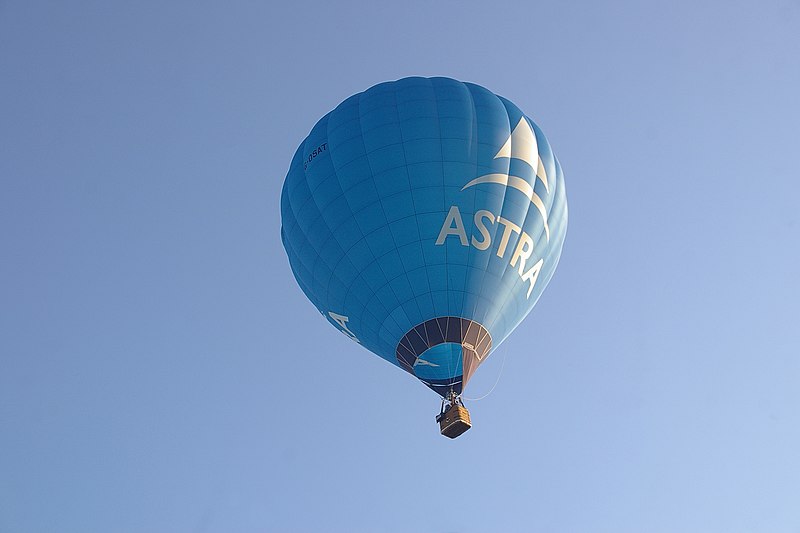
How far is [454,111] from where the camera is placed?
69.5 feet

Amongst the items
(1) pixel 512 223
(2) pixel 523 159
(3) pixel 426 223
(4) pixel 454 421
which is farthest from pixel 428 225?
(4) pixel 454 421

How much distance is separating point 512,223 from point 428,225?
6.40 feet

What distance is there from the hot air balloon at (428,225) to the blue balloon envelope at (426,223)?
3 cm

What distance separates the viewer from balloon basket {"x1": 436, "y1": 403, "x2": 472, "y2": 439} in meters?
18.8

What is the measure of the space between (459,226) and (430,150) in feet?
6.50

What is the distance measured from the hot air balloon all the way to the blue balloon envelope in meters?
0.03

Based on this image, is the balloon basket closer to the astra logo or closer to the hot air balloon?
the hot air balloon

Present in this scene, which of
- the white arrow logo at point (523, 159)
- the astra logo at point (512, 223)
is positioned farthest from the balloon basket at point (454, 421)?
the white arrow logo at point (523, 159)

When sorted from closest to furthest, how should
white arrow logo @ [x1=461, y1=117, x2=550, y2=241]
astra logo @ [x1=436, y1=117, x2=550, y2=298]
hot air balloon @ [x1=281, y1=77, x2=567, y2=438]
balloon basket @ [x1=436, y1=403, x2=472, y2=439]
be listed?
balloon basket @ [x1=436, y1=403, x2=472, y2=439], hot air balloon @ [x1=281, y1=77, x2=567, y2=438], astra logo @ [x1=436, y1=117, x2=550, y2=298], white arrow logo @ [x1=461, y1=117, x2=550, y2=241]

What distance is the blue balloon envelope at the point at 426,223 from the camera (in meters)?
19.6

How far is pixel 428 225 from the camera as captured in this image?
1970 cm

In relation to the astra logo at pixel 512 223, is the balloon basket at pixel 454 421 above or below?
below

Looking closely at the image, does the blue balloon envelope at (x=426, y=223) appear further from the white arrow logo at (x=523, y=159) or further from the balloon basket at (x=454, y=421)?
the balloon basket at (x=454, y=421)

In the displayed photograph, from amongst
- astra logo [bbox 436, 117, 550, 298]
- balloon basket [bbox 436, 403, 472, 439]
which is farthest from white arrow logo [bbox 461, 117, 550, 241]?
balloon basket [bbox 436, 403, 472, 439]
